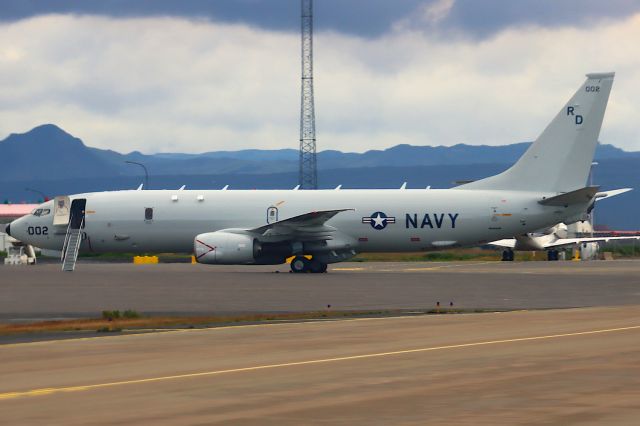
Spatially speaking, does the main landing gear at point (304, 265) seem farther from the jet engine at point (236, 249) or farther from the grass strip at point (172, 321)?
the grass strip at point (172, 321)

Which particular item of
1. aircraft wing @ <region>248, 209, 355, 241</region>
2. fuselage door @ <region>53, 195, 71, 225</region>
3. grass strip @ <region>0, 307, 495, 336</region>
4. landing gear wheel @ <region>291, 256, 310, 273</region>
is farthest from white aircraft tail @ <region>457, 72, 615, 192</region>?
grass strip @ <region>0, 307, 495, 336</region>

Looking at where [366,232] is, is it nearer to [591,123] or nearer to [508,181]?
[508,181]

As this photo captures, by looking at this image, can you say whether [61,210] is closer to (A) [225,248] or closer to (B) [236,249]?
(A) [225,248]

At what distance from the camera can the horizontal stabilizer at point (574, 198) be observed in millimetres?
50469

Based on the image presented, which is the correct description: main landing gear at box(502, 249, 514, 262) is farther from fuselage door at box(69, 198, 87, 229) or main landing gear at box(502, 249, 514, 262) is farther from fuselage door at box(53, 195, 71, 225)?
fuselage door at box(53, 195, 71, 225)

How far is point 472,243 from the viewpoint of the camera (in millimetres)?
52406

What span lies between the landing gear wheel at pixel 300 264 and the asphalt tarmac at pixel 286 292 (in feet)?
5.16

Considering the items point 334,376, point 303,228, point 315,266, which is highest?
point 303,228

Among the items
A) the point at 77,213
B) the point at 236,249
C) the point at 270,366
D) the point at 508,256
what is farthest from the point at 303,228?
the point at 270,366

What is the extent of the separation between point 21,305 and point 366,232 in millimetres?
23274

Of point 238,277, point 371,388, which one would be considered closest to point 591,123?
point 238,277

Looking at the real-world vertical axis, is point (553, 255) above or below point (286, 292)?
above

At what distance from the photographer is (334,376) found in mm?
15375

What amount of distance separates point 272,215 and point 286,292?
1542cm
